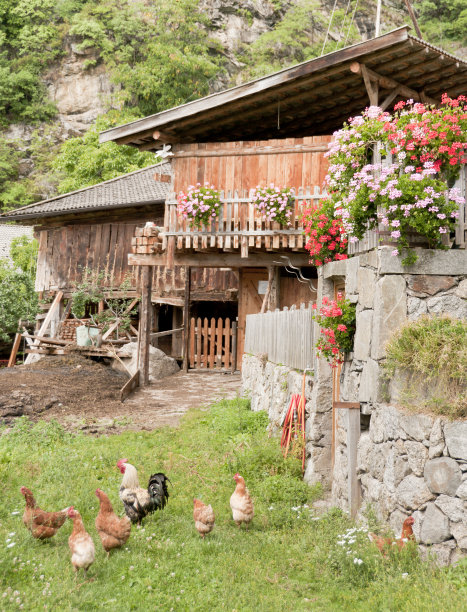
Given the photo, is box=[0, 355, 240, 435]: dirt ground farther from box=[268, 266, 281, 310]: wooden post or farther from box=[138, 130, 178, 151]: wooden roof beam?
box=[138, 130, 178, 151]: wooden roof beam

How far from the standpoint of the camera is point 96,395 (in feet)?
43.9

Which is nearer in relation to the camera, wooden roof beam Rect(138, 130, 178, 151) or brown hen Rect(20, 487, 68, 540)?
brown hen Rect(20, 487, 68, 540)

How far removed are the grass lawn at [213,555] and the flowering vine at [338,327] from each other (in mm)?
1703

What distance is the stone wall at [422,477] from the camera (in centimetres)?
470

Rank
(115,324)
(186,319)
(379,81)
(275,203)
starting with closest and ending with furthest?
(379,81)
(275,203)
(186,319)
(115,324)

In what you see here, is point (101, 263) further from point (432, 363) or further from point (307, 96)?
point (432, 363)

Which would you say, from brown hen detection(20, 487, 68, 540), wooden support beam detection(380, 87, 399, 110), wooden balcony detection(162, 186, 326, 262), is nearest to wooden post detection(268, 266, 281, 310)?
wooden balcony detection(162, 186, 326, 262)

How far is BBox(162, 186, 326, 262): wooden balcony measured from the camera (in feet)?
39.7

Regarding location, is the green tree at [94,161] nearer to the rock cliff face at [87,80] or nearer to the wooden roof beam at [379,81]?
the rock cliff face at [87,80]

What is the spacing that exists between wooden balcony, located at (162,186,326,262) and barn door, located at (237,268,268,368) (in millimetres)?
4899

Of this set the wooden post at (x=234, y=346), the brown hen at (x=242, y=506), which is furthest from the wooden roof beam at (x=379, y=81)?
the wooden post at (x=234, y=346)

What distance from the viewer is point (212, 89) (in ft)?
119

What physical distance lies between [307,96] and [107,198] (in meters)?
10.2

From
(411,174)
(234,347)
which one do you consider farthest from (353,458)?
(234,347)
